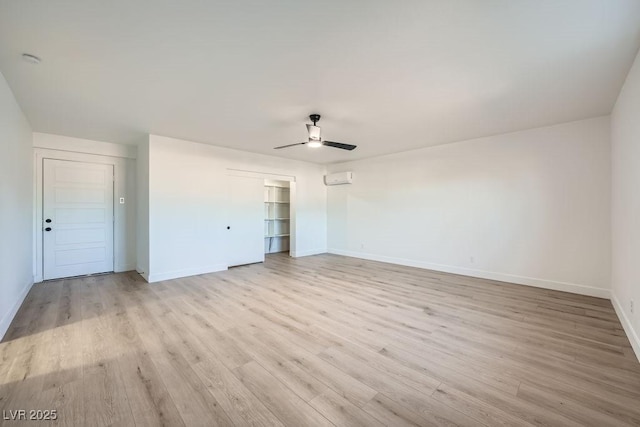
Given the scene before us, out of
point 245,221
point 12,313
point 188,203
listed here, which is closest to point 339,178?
point 245,221

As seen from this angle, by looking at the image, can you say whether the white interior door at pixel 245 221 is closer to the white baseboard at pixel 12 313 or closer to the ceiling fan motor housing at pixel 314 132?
the ceiling fan motor housing at pixel 314 132

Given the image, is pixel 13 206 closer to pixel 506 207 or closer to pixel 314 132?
pixel 314 132

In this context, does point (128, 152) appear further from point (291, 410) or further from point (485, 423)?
point (485, 423)

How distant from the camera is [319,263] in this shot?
634 centimetres

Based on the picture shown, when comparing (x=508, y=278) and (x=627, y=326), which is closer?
(x=627, y=326)

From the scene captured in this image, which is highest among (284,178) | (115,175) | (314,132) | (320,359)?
(314,132)

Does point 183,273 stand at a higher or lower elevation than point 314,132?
lower

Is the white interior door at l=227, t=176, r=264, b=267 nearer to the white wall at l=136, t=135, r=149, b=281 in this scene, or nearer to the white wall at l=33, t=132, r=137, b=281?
the white wall at l=136, t=135, r=149, b=281

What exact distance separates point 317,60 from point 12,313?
4.46m

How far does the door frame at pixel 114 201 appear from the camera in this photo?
4633 mm

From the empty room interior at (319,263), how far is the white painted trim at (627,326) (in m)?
0.07

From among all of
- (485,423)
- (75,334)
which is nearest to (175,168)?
(75,334)

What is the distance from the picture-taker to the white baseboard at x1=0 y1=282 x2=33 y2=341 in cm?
269

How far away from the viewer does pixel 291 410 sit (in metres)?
1.71
